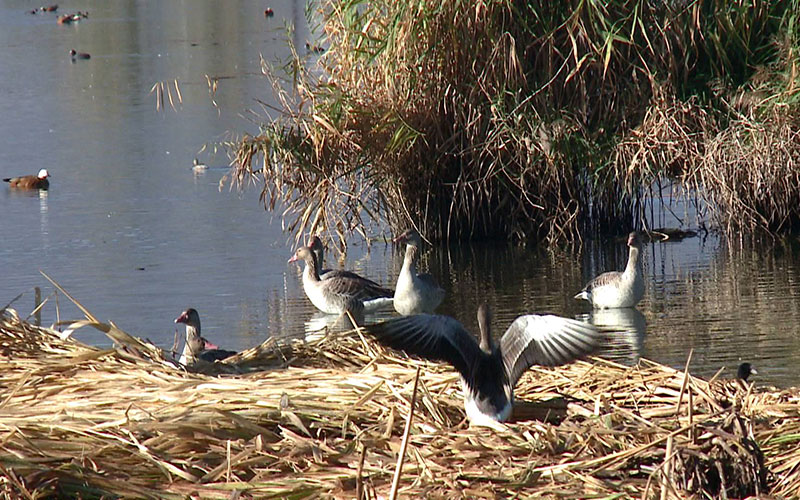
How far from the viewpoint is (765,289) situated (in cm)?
1155

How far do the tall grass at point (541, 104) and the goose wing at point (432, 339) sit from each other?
8.53 m

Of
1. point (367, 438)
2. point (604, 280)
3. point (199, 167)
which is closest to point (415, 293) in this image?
point (604, 280)

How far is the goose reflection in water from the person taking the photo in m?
9.31

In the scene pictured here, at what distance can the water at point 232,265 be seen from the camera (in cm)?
1022

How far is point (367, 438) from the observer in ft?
13.2

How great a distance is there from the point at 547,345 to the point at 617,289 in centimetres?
645

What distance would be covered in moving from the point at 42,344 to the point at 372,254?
9101 mm

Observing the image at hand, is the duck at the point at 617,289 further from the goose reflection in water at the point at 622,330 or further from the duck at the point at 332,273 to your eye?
the duck at the point at 332,273

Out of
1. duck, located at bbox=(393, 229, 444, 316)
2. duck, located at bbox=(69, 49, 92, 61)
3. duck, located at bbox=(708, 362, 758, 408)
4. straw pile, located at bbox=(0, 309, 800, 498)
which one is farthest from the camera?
duck, located at bbox=(69, 49, 92, 61)

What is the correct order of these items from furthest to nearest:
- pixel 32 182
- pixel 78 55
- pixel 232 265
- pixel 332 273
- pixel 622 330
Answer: pixel 78 55
pixel 32 182
pixel 232 265
pixel 332 273
pixel 622 330

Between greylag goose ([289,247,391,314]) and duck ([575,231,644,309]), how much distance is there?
202cm

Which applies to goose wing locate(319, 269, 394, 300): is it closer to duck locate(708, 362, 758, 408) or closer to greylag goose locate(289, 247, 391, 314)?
greylag goose locate(289, 247, 391, 314)

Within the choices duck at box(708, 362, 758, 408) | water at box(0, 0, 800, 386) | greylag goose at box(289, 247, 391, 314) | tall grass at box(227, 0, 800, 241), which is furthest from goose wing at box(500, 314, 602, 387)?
tall grass at box(227, 0, 800, 241)

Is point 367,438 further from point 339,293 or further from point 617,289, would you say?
point 617,289
